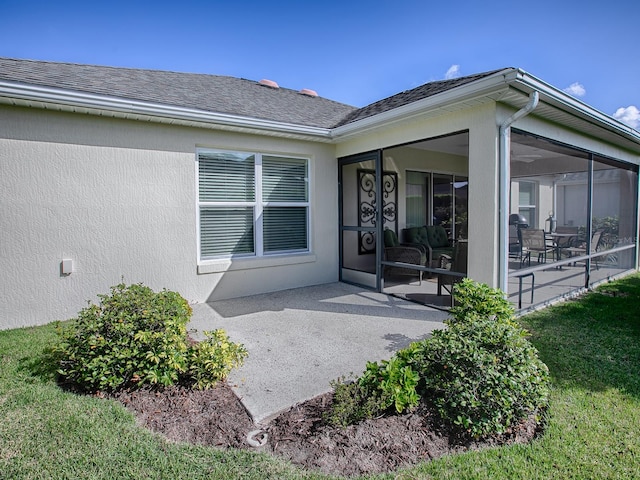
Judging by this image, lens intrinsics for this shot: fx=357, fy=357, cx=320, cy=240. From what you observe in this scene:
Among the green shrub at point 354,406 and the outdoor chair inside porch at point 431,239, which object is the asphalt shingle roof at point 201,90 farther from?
the green shrub at point 354,406

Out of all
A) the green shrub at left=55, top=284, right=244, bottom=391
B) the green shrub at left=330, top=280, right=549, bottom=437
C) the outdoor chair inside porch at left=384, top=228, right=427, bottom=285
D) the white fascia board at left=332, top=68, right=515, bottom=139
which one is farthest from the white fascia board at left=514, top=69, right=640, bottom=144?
the green shrub at left=55, top=284, right=244, bottom=391

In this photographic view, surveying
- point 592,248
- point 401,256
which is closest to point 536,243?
point 592,248

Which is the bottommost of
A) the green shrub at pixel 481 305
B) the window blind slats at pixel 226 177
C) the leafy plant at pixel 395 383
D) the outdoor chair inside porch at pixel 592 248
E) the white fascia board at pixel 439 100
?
the leafy plant at pixel 395 383

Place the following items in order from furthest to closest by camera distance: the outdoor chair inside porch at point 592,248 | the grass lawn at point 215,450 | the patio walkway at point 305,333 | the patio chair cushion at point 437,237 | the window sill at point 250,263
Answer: the patio chair cushion at point 437,237
the outdoor chair inside porch at point 592,248
the window sill at point 250,263
the patio walkway at point 305,333
the grass lawn at point 215,450

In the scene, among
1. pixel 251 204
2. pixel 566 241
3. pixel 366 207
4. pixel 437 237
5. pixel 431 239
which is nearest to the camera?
pixel 251 204

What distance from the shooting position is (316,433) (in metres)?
2.44

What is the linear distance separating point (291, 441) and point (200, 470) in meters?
0.59

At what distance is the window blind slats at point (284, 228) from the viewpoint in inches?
276

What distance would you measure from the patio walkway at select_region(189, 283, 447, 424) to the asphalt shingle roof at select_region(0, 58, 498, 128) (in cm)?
325

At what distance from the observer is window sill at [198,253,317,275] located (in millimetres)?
6246

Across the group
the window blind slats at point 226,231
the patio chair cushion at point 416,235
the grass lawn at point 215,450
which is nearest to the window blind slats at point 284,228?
the window blind slats at point 226,231

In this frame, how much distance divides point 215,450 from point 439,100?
15.4 ft

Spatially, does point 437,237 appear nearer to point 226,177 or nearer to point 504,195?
point 504,195

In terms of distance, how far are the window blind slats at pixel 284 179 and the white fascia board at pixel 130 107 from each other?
0.70 m
